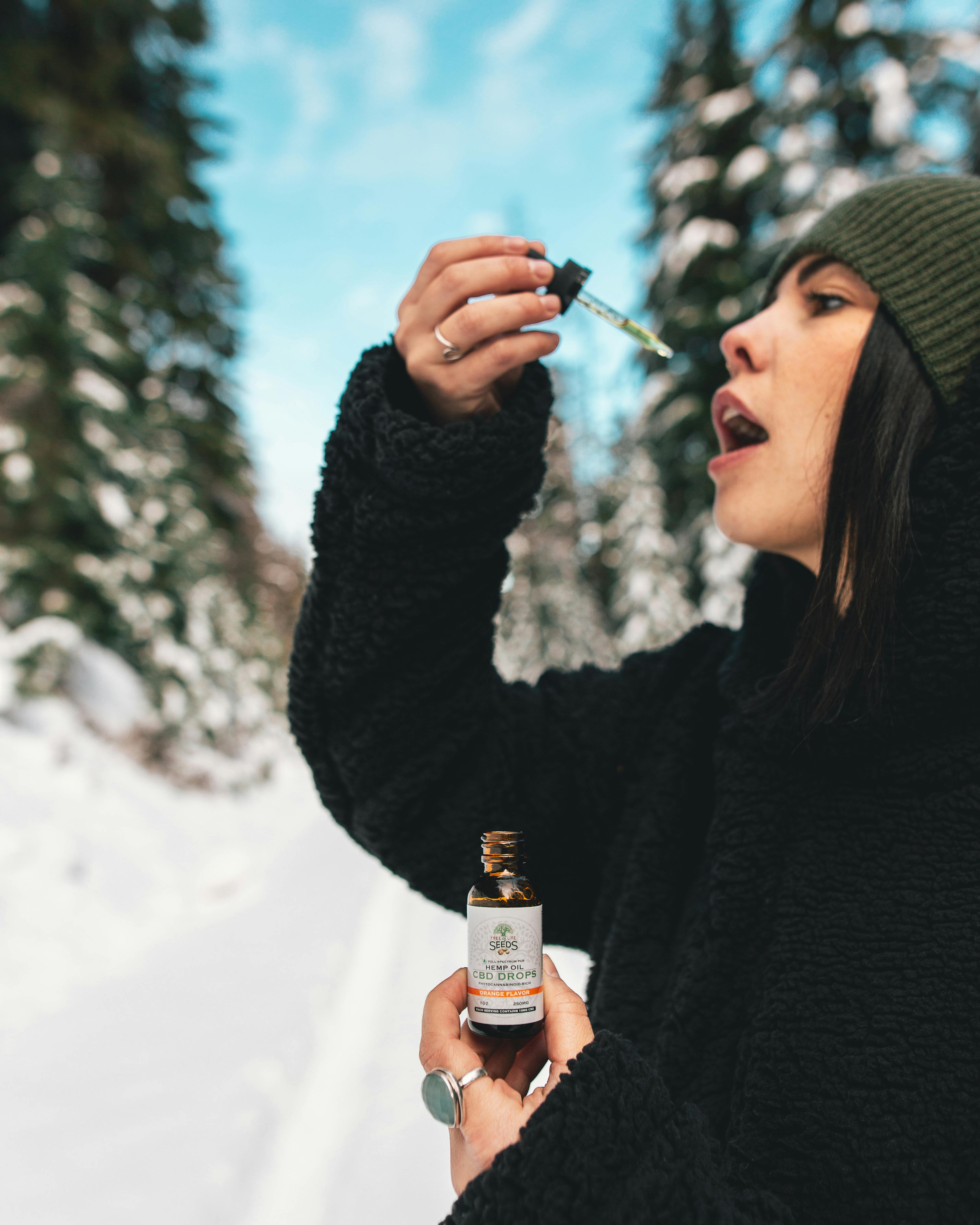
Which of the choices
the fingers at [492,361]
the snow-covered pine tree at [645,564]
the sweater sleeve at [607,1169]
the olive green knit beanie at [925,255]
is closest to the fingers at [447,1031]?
the sweater sleeve at [607,1169]

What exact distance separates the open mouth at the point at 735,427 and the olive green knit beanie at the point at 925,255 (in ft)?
0.93

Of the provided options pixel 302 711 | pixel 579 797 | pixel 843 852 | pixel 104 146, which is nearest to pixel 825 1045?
pixel 843 852

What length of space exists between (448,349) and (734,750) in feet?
2.62

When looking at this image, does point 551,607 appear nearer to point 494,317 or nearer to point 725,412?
point 725,412

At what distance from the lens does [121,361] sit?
11.0m

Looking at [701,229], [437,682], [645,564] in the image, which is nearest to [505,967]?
[437,682]

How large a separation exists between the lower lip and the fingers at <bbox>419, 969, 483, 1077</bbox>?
37.1 inches

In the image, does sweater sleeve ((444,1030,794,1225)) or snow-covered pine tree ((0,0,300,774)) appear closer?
sweater sleeve ((444,1030,794,1225))

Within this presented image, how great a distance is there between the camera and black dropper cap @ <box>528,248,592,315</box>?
3.93ft

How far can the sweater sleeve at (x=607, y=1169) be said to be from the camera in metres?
0.77

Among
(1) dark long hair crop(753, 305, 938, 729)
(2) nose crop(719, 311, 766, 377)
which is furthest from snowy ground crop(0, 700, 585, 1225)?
(2) nose crop(719, 311, 766, 377)

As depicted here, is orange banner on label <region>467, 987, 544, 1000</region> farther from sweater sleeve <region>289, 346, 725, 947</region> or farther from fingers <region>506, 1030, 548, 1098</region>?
sweater sleeve <region>289, 346, 725, 947</region>

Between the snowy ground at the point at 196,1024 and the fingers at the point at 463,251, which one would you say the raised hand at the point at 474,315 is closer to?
the fingers at the point at 463,251

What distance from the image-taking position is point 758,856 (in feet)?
3.88
